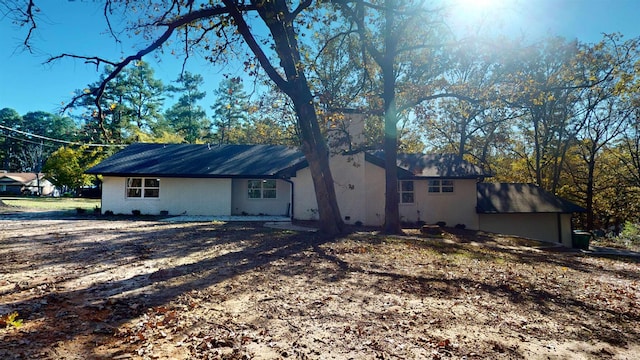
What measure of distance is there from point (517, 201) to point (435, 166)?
5.24m

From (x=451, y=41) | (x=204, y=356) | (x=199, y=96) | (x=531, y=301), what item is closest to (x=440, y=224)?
(x=451, y=41)

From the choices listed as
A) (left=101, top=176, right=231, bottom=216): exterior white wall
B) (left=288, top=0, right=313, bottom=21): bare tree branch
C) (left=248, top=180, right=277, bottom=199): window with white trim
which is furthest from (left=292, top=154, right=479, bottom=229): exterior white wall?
(left=288, top=0, right=313, bottom=21): bare tree branch

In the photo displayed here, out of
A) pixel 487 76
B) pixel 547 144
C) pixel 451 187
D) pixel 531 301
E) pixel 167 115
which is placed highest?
pixel 167 115

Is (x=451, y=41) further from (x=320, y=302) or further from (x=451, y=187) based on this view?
(x=320, y=302)

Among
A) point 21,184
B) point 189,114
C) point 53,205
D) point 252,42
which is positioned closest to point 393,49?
point 252,42

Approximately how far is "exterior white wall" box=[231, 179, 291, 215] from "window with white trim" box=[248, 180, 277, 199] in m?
0.19

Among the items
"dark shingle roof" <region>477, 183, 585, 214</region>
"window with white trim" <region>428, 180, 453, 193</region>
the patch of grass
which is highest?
"window with white trim" <region>428, 180, 453, 193</region>

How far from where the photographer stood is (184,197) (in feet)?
58.1

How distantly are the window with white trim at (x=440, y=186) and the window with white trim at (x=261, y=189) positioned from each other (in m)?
8.44

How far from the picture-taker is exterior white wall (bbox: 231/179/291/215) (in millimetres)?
18234

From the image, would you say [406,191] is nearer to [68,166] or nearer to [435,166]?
[435,166]

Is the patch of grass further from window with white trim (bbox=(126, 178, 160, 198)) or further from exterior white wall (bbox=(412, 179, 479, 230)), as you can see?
exterior white wall (bbox=(412, 179, 479, 230))

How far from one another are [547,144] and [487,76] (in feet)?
33.1

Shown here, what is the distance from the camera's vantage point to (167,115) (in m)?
41.1
